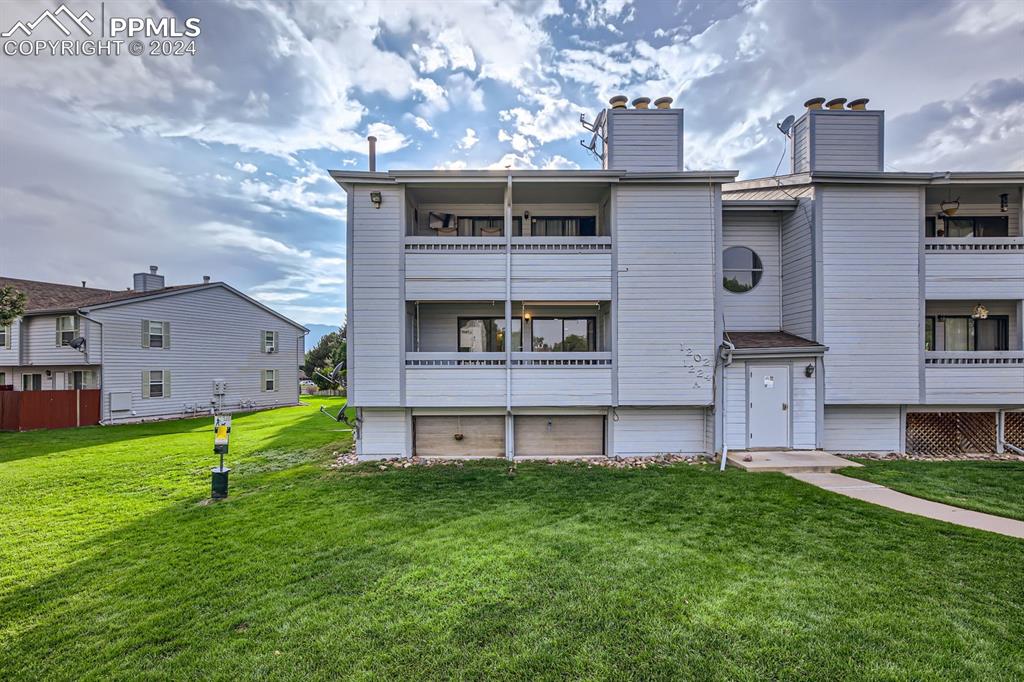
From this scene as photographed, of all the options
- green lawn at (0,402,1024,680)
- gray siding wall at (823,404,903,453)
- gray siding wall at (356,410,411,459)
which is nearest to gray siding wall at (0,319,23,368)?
green lawn at (0,402,1024,680)

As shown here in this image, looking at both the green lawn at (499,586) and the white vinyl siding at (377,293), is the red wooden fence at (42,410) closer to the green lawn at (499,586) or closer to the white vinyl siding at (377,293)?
the green lawn at (499,586)

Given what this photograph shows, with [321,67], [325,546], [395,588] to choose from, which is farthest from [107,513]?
[321,67]

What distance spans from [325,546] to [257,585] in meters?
0.89

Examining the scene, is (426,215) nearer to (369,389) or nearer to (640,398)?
(369,389)

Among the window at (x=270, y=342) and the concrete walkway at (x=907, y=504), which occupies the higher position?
the window at (x=270, y=342)

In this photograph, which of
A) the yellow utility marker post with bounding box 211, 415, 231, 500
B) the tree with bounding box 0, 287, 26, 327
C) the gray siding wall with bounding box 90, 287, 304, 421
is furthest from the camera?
the gray siding wall with bounding box 90, 287, 304, 421

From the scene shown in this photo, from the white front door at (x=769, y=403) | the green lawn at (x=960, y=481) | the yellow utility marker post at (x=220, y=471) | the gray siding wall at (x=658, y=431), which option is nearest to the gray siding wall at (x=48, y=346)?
the yellow utility marker post at (x=220, y=471)

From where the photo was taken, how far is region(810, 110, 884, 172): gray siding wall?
1021 cm

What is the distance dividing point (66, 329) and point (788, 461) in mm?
26788

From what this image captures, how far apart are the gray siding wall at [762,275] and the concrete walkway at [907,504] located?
14.3ft

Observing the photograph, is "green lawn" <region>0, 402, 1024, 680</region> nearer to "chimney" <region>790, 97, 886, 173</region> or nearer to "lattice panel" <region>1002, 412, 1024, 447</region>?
"lattice panel" <region>1002, 412, 1024, 447</region>

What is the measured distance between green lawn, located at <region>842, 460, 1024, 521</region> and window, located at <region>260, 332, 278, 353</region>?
2632 centimetres

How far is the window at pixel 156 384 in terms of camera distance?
664 inches

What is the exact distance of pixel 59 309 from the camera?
50.6 ft
